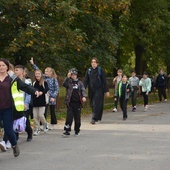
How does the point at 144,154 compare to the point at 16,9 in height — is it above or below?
below

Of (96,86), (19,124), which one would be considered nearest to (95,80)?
(96,86)

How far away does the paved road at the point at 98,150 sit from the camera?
795cm

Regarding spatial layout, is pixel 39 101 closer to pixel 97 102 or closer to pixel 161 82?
pixel 97 102

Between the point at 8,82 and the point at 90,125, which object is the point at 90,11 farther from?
the point at 8,82

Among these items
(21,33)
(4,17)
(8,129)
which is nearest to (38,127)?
(8,129)

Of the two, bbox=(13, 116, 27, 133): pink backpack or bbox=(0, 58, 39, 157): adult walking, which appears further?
bbox=(13, 116, 27, 133): pink backpack

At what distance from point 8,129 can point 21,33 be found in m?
10.9

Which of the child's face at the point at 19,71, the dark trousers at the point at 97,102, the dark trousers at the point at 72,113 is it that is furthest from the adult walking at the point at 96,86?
the child's face at the point at 19,71

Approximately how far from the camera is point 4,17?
65.6 feet

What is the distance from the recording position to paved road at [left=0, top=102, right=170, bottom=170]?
7.95 metres

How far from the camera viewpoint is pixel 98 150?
9547 millimetres

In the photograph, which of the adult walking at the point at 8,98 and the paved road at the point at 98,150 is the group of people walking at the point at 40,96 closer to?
the adult walking at the point at 8,98

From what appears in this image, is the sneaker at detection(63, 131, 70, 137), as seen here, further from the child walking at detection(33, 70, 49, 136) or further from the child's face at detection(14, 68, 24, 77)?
the child's face at detection(14, 68, 24, 77)

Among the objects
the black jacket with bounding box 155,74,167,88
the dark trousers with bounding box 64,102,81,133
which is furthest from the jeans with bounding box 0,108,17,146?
the black jacket with bounding box 155,74,167,88
